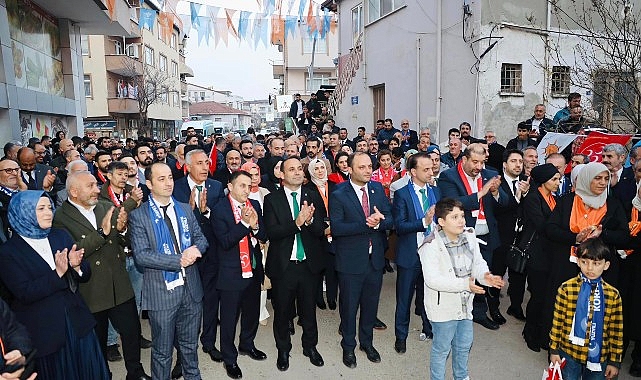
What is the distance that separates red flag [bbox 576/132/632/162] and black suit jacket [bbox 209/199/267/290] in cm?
502

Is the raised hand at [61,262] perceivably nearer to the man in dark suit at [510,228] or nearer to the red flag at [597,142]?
the man in dark suit at [510,228]

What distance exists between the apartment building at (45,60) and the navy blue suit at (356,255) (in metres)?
8.86

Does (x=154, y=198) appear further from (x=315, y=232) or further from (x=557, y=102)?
(x=557, y=102)

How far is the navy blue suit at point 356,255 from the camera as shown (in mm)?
4391

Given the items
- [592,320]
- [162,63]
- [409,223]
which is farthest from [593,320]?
[162,63]

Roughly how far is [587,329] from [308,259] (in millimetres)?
2385

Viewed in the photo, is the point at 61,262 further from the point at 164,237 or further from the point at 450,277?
the point at 450,277

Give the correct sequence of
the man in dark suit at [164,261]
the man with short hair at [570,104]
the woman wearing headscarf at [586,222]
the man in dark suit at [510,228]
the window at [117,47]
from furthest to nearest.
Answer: the window at [117,47] < the man with short hair at [570,104] < the man in dark suit at [510,228] < the woman wearing headscarf at [586,222] < the man in dark suit at [164,261]

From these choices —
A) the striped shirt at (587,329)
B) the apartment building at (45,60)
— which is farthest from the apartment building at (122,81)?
the striped shirt at (587,329)

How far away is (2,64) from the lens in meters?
9.66

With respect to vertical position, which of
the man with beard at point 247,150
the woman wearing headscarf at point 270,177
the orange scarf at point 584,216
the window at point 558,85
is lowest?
the orange scarf at point 584,216

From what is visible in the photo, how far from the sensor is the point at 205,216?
4.70 meters

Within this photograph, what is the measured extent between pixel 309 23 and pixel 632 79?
14982 millimetres

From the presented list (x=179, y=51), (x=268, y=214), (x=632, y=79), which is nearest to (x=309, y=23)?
(x=632, y=79)
